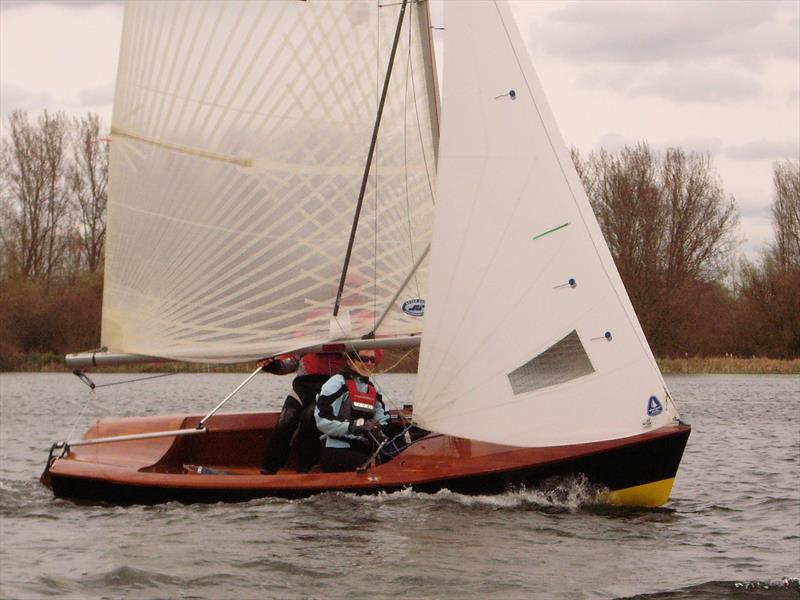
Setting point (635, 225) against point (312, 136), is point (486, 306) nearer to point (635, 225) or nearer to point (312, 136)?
point (312, 136)

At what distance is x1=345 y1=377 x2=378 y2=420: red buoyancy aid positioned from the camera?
28.3ft

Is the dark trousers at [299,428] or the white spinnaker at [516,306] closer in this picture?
the white spinnaker at [516,306]

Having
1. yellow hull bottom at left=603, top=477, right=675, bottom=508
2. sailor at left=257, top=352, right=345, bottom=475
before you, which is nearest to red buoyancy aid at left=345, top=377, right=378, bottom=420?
sailor at left=257, top=352, right=345, bottom=475

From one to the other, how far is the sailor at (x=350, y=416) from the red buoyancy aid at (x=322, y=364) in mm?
316

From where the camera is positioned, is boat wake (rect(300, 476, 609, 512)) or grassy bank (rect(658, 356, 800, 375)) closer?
boat wake (rect(300, 476, 609, 512))

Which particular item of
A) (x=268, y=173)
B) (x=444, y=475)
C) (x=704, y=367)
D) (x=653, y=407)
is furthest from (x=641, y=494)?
(x=704, y=367)

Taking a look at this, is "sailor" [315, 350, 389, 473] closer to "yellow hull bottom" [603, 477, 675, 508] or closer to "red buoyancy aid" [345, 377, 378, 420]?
"red buoyancy aid" [345, 377, 378, 420]

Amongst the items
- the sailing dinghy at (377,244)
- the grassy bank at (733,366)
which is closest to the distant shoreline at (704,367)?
the grassy bank at (733,366)

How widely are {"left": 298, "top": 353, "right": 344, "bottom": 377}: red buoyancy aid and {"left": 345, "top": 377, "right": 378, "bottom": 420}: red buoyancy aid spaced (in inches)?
22.4

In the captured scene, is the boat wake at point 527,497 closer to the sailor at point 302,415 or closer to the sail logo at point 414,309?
the sailor at point 302,415

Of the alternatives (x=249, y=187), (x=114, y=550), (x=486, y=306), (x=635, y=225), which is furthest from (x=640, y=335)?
(x=635, y=225)

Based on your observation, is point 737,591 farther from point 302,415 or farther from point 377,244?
point 377,244

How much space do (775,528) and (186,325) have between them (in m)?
4.28

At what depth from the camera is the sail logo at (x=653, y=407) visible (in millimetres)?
8320
